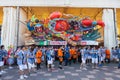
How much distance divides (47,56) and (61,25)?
5.81 meters

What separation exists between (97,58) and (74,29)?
5.23 metres

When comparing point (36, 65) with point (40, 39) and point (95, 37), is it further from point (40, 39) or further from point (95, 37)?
point (95, 37)

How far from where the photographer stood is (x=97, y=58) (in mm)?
11219

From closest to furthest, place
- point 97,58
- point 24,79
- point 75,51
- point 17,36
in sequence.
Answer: point 24,79, point 97,58, point 75,51, point 17,36

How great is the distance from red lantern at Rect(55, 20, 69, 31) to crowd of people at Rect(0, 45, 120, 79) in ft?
9.16

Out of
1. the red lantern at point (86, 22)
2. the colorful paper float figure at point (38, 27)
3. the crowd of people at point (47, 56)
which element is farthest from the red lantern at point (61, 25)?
the crowd of people at point (47, 56)

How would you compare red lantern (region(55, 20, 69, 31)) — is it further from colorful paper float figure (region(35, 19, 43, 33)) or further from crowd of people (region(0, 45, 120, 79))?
crowd of people (region(0, 45, 120, 79))

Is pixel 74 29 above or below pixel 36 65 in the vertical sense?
above

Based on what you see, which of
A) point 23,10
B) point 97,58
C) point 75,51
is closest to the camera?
point 97,58

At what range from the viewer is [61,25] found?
15.5m

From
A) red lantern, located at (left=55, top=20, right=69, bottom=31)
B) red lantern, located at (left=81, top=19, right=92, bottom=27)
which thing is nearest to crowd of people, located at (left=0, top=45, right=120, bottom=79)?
red lantern, located at (left=55, top=20, right=69, bottom=31)

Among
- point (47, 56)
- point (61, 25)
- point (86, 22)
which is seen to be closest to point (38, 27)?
point (61, 25)

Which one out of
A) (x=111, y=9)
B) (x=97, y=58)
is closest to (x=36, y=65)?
(x=97, y=58)

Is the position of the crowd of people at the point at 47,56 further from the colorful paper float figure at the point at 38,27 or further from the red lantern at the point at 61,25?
the colorful paper float figure at the point at 38,27
